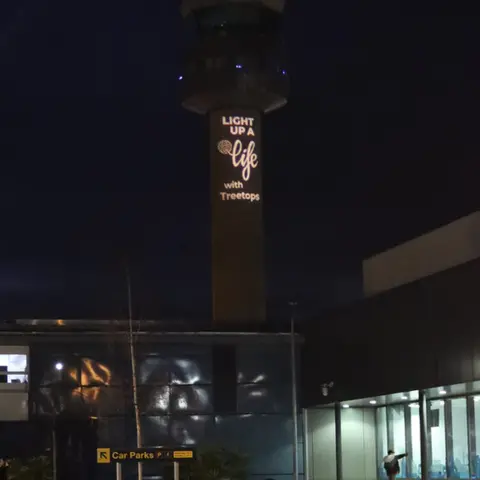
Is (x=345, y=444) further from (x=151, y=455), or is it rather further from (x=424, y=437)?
(x=151, y=455)

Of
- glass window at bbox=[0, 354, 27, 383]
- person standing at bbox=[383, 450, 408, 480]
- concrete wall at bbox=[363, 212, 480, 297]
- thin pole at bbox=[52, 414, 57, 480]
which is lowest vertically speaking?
person standing at bbox=[383, 450, 408, 480]

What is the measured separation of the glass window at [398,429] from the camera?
3494cm

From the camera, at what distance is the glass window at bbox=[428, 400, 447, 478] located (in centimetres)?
3072

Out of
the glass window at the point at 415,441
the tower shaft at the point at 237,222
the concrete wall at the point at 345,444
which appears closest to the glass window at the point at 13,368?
the concrete wall at the point at 345,444

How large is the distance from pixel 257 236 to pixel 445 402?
38981 millimetres

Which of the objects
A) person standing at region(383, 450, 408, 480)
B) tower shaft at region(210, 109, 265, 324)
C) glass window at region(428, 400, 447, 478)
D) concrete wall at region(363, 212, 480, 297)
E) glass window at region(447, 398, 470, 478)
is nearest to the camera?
glass window at region(447, 398, 470, 478)

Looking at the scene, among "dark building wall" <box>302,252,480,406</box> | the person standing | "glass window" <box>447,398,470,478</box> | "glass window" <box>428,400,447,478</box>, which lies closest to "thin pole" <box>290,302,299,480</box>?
"dark building wall" <box>302,252,480,406</box>

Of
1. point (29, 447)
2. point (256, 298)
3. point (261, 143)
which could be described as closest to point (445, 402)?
point (29, 447)

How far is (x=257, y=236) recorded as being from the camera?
2719 inches

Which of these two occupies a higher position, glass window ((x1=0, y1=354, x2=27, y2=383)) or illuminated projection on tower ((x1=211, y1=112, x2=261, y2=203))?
illuminated projection on tower ((x1=211, y1=112, x2=261, y2=203))

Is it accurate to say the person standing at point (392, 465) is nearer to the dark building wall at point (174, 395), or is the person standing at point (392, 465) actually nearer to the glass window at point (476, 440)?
the glass window at point (476, 440)

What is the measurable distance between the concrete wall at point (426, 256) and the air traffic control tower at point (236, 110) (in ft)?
58.3

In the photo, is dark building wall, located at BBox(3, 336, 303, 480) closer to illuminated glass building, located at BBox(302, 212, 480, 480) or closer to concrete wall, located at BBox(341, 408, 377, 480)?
illuminated glass building, located at BBox(302, 212, 480, 480)

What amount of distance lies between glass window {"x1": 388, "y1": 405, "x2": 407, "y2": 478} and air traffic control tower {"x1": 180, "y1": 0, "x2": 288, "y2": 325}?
21.9 meters
